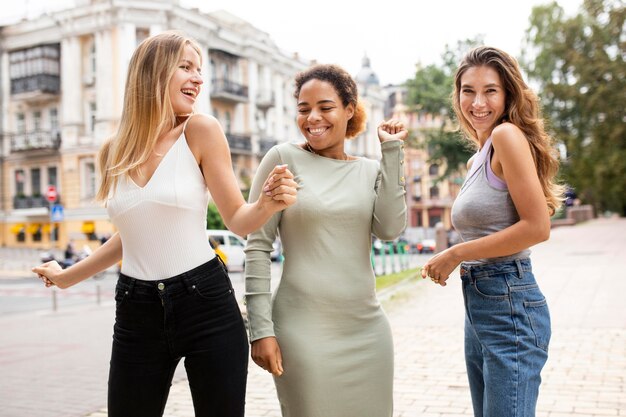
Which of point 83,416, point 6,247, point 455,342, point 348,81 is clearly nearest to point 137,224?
point 348,81

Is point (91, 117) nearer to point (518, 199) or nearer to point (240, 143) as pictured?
point (240, 143)

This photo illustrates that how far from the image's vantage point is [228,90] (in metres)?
42.6

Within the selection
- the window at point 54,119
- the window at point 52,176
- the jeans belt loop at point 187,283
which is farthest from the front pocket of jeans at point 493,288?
the window at point 54,119

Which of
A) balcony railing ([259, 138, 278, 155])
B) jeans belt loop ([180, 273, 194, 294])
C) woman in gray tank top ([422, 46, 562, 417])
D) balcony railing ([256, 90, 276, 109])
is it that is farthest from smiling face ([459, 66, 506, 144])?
balcony railing ([256, 90, 276, 109])

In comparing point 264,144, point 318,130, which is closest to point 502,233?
point 318,130

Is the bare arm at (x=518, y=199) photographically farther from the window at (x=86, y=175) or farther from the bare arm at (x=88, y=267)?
the window at (x=86, y=175)

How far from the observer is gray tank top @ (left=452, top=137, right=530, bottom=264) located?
252 centimetres

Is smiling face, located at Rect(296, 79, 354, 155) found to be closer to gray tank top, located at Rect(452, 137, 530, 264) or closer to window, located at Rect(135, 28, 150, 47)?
gray tank top, located at Rect(452, 137, 530, 264)

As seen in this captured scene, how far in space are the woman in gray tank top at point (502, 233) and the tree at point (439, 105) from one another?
23131mm

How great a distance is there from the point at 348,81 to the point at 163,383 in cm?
137

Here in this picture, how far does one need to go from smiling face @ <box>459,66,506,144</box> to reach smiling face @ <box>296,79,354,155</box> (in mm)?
501

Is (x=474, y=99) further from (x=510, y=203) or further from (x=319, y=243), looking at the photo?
(x=319, y=243)

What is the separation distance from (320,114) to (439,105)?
25.2 metres

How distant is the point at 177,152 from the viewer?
2.44 metres
